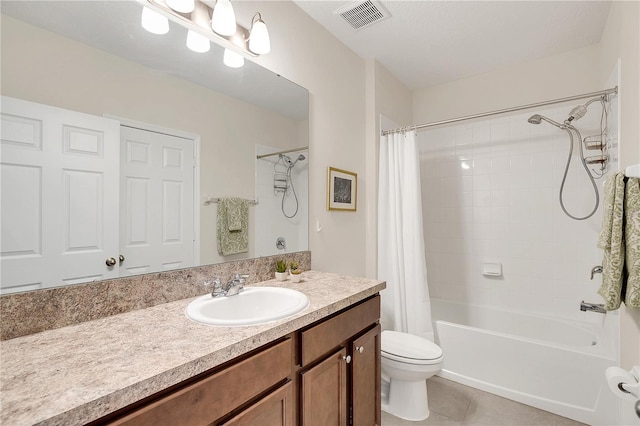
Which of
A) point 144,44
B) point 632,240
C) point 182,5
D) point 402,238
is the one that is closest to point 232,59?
point 182,5

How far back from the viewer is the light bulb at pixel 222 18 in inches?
53.4

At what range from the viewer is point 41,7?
99cm

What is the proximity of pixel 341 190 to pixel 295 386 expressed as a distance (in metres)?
1.42

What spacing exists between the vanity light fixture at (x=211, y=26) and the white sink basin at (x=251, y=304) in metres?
1.13

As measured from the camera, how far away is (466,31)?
221 cm

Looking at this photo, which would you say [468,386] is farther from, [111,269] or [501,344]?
[111,269]

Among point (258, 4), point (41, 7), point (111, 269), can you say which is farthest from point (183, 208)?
point (258, 4)

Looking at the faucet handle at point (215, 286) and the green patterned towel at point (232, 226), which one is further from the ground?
the green patterned towel at point (232, 226)

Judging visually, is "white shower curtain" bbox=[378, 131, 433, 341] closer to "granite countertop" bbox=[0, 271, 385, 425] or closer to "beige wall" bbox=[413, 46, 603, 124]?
"beige wall" bbox=[413, 46, 603, 124]

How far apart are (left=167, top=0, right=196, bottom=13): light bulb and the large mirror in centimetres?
8

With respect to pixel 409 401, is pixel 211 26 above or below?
above

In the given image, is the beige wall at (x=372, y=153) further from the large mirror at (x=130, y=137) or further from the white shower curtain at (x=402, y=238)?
the large mirror at (x=130, y=137)

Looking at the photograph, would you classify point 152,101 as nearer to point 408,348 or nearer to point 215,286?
point 215,286

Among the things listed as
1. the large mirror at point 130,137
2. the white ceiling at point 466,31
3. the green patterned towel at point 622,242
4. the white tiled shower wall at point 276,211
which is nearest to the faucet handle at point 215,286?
the large mirror at point 130,137
